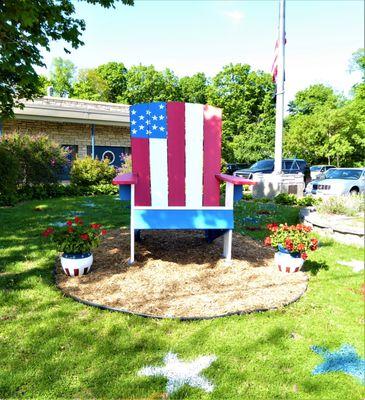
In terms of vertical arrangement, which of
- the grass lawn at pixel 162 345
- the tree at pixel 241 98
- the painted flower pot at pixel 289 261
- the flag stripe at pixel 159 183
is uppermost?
the tree at pixel 241 98

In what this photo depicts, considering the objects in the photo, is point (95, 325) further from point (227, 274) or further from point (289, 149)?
point (289, 149)

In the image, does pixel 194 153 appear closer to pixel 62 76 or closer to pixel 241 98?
pixel 241 98

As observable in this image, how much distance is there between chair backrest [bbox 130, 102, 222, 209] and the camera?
496cm

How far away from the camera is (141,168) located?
199 inches

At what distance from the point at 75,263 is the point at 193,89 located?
39.0m

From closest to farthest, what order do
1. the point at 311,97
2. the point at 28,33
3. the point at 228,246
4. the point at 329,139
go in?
the point at 228,246, the point at 28,33, the point at 329,139, the point at 311,97

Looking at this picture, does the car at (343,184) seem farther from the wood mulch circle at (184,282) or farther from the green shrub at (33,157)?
the green shrub at (33,157)

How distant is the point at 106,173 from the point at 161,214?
10506 mm

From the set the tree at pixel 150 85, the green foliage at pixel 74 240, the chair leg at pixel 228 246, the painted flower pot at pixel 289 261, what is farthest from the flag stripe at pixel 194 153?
the tree at pixel 150 85

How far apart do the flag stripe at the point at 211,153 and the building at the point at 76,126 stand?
12.8 m

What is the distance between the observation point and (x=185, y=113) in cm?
496

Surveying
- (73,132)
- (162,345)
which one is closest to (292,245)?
(162,345)

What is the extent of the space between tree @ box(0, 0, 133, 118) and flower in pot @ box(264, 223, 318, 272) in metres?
4.27

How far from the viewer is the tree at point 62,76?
43906 mm
